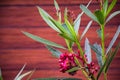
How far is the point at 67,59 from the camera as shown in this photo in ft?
1.99

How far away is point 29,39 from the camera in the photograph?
72.9 inches

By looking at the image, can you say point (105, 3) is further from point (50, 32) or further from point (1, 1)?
point (1, 1)

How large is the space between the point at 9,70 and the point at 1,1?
513mm

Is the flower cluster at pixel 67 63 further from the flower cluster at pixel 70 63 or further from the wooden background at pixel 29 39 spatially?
the wooden background at pixel 29 39

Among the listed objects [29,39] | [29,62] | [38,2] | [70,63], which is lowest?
[29,62]

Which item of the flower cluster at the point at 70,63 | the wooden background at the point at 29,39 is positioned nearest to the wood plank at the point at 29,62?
the wooden background at the point at 29,39

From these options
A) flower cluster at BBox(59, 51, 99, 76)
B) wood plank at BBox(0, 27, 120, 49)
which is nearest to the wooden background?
wood plank at BBox(0, 27, 120, 49)

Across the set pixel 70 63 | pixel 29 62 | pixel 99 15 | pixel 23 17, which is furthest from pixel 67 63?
pixel 23 17

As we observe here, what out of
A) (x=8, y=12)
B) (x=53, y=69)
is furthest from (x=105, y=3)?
(x=8, y=12)

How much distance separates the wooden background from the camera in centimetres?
181

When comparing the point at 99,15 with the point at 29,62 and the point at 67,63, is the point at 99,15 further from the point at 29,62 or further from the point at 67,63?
the point at 29,62

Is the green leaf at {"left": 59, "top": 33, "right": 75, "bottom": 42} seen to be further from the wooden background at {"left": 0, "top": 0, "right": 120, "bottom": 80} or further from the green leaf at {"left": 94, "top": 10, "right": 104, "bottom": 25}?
the wooden background at {"left": 0, "top": 0, "right": 120, "bottom": 80}

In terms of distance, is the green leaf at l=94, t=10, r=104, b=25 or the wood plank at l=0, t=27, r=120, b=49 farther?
the wood plank at l=0, t=27, r=120, b=49

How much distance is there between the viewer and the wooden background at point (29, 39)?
181 centimetres
